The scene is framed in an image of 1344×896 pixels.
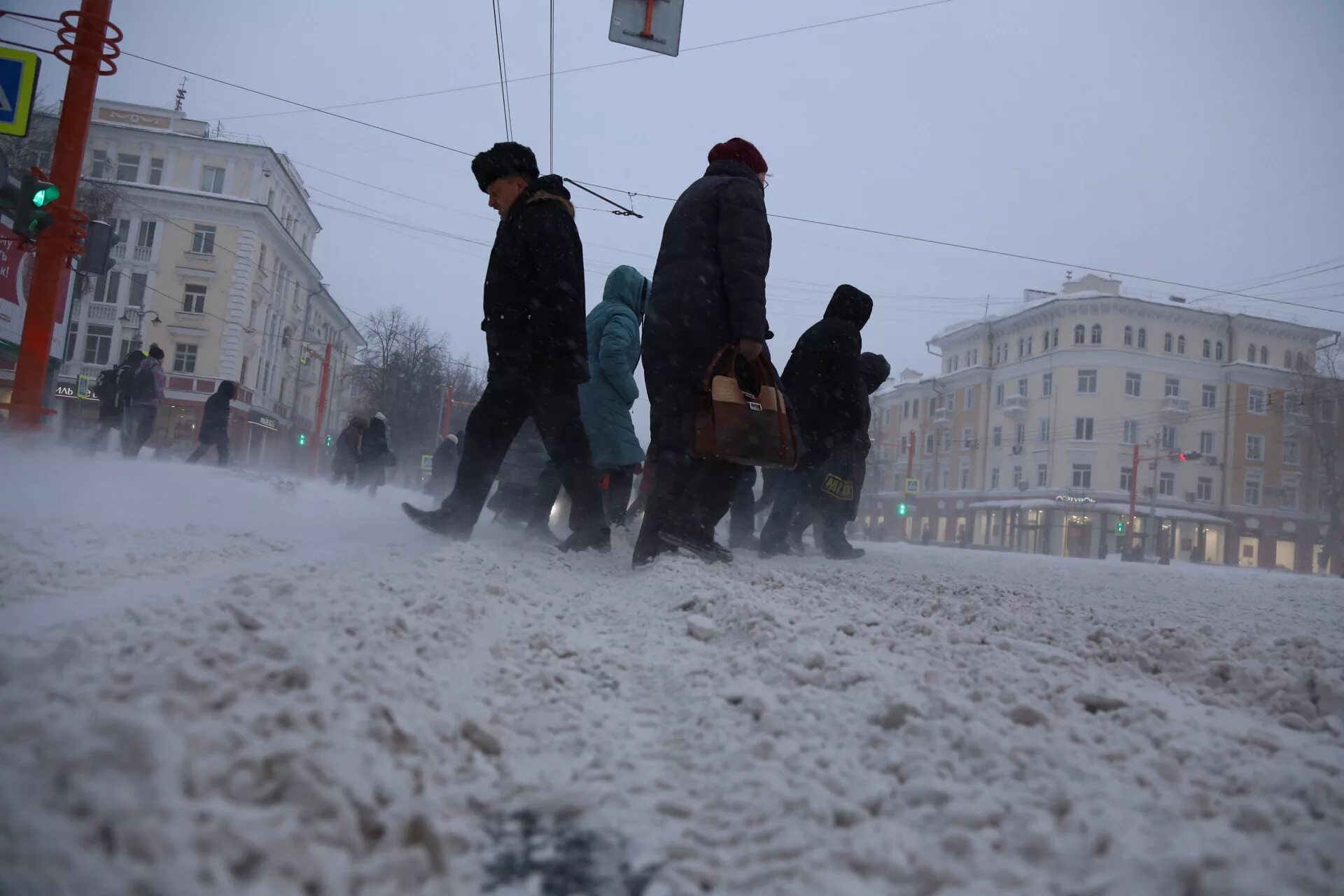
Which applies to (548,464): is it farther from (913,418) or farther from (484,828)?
(913,418)

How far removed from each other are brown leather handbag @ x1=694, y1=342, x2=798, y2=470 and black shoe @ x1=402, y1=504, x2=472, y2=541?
115 centimetres

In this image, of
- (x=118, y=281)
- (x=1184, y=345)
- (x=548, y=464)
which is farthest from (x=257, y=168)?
(x=1184, y=345)

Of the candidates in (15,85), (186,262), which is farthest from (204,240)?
(15,85)

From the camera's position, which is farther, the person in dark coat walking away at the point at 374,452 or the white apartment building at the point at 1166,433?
the white apartment building at the point at 1166,433

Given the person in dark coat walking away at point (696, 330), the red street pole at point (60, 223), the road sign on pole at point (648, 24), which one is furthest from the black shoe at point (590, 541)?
the road sign on pole at point (648, 24)

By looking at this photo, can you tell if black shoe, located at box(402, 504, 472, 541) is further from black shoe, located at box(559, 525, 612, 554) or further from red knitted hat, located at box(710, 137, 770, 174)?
red knitted hat, located at box(710, 137, 770, 174)

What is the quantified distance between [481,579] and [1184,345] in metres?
55.9

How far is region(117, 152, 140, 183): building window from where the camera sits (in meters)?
40.2

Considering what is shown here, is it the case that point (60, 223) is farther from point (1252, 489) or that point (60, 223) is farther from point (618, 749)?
point (1252, 489)

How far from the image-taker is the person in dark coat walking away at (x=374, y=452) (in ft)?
46.1

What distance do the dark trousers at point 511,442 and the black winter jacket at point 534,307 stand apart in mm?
83

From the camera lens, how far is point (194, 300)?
43094 mm

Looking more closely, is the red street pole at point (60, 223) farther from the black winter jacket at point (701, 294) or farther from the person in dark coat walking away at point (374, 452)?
the person in dark coat walking away at point (374, 452)

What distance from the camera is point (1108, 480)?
4803 cm
